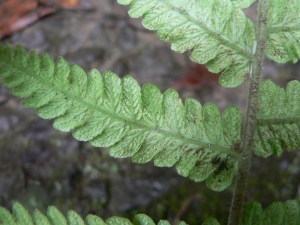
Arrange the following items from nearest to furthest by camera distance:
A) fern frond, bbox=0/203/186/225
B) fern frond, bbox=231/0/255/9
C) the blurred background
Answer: fern frond, bbox=0/203/186/225
fern frond, bbox=231/0/255/9
the blurred background

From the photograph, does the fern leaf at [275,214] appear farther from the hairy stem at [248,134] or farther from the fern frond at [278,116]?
the fern frond at [278,116]

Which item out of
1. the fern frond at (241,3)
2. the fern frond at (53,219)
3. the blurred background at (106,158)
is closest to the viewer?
the fern frond at (53,219)

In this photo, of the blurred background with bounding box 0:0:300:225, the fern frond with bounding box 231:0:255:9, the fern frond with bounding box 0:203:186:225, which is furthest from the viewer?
the blurred background with bounding box 0:0:300:225

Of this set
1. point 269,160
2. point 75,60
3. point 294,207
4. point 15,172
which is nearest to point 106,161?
point 15,172

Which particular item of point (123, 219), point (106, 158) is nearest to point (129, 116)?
point (123, 219)

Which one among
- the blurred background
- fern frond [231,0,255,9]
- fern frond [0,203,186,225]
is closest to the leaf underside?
fern frond [0,203,186,225]

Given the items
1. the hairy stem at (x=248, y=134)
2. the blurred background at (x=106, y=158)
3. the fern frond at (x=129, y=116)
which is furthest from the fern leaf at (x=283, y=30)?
the blurred background at (x=106, y=158)

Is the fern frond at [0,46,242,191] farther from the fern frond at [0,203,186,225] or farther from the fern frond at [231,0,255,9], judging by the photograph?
the fern frond at [231,0,255,9]
